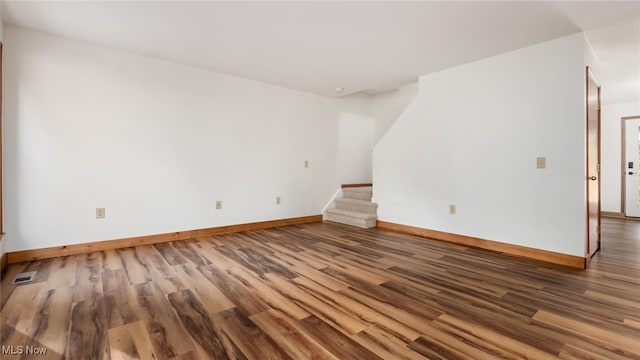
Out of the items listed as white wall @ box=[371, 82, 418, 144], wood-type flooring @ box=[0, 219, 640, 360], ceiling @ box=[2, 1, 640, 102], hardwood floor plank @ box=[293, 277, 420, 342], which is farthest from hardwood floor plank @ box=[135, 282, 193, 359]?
white wall @ box=[371, 82, 418, 144]

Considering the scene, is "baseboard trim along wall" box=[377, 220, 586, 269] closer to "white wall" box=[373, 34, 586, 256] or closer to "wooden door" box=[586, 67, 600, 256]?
"white wall" box=[373, 34, 586, 256]

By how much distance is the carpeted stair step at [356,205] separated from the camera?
4.99 metres

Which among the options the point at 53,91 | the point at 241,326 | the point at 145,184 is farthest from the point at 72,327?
the point at 53,91

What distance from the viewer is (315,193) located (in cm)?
543

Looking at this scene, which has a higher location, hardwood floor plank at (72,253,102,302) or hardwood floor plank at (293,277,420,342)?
hardwood floor plank at (72,253,102,302)

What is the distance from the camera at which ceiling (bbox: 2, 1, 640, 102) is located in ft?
8.01

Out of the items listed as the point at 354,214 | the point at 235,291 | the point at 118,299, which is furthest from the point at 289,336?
the point at 354,214

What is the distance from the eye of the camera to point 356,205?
5.21 meters

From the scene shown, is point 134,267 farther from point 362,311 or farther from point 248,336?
point 362,311

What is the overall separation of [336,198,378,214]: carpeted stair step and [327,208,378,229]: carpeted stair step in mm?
98

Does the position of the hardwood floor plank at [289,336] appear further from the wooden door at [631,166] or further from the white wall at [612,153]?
the wooden door at [631,166]

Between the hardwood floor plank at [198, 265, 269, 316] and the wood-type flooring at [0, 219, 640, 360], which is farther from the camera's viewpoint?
the hardwood floor plank at [198, 265, 269, 316]

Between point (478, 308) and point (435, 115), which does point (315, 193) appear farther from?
point (478, 308)

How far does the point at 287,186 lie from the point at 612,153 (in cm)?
637
